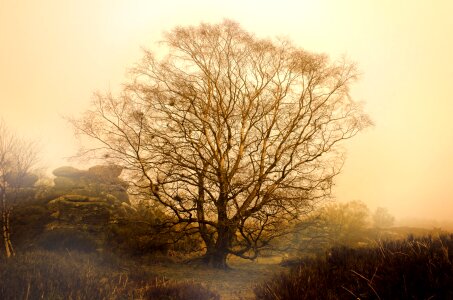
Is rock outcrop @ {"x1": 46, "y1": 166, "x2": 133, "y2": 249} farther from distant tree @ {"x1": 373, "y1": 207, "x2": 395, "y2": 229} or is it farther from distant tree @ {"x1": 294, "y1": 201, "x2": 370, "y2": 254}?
distant tree @ {"x1": 373, "y1": 207, "x2": 395, "y2": 229}

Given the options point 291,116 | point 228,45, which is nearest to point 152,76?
point 228,45

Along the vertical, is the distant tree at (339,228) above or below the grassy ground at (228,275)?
above

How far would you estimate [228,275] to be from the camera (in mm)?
11578

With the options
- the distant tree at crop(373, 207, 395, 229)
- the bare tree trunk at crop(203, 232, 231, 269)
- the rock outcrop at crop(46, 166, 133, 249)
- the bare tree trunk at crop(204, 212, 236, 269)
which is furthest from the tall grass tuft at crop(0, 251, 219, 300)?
the distant tree at crop(373, 207, 395, 229)

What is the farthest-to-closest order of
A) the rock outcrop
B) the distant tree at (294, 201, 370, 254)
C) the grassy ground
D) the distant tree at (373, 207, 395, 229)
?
the distant tree at (373, 207, 395, 229), the distant tree at (294, 201, 370, 254), the rock outcrop, the grassy ground

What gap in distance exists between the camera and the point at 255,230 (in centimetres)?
1145

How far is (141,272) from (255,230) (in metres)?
4.03

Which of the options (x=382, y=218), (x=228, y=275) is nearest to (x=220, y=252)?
(x=228, y=275)

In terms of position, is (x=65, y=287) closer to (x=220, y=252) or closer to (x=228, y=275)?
(x=228, y=275)

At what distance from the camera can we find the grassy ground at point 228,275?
9273 mm

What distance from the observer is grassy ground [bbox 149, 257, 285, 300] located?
30.4ft

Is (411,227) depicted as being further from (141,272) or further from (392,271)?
(392,271)

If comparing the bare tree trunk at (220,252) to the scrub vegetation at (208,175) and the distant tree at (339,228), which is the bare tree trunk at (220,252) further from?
the distant tree at (339,228)

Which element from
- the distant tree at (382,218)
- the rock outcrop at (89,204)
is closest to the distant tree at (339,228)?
the distant tree at (382,218)
